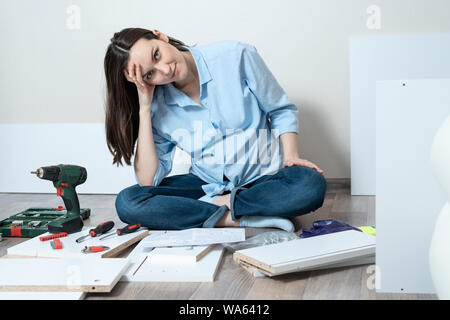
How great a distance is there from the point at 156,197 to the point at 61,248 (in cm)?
37

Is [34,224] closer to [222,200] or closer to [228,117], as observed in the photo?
[222,200]

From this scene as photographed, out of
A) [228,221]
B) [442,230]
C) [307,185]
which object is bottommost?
[228,221]

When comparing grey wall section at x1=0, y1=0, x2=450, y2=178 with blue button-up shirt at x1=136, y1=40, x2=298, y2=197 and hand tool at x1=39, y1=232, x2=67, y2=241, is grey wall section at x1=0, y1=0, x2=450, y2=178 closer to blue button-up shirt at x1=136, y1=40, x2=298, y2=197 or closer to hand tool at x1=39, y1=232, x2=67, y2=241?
blue button-up shirt at x1=136, y1=40, x2=298, y2=197

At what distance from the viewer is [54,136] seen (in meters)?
2.54

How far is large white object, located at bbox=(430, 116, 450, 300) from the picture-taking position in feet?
2.72

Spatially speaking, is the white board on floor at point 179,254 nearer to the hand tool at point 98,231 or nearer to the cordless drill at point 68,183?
the hand tool at point 98,231

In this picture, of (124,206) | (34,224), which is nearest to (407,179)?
(124,206)

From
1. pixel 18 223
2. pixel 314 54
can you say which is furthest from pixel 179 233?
pixel 314 54

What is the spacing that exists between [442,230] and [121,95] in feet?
3.66

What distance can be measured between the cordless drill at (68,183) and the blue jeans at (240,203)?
156mm

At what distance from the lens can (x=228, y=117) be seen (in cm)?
172

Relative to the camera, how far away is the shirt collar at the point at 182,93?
171 cm

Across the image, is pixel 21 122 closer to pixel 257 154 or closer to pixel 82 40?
pixel 82 40

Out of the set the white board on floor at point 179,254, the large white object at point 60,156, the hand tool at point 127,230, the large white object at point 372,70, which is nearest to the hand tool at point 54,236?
the hand tool at point 127,230
